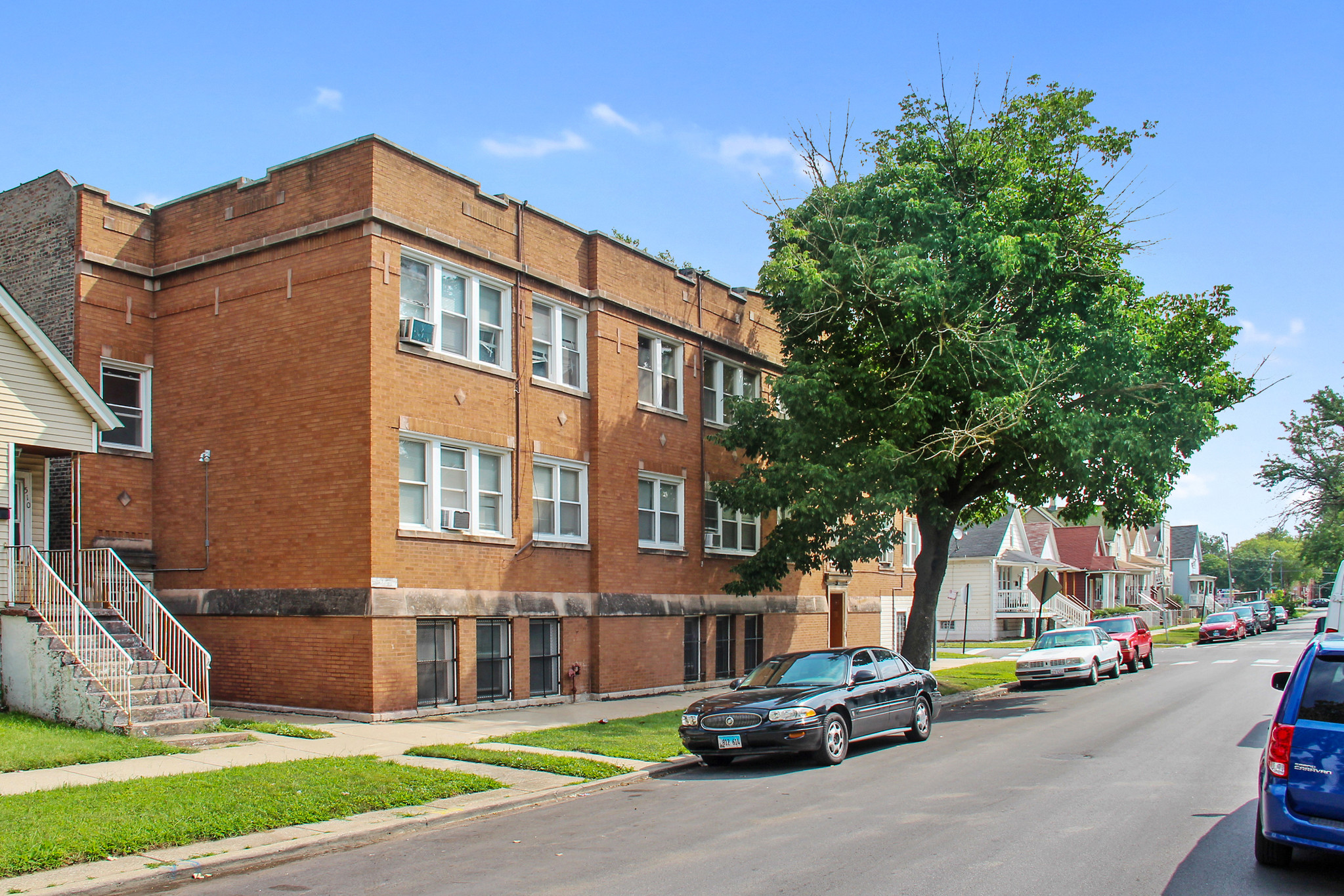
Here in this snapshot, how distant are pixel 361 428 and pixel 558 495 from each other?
4.69 m

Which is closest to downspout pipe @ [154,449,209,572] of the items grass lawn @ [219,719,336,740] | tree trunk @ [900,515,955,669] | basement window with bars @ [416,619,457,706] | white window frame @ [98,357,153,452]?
white window frame @ [98,357,153,452]

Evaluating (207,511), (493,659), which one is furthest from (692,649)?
(207,511)

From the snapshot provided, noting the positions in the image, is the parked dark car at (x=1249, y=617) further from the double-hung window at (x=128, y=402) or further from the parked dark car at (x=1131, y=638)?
the double-hung window at (x=128, y=402)

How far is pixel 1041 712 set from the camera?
64.6 ft

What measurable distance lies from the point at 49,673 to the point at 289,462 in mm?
4694

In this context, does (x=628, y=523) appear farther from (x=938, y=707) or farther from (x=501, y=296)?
(x=938, y=707)

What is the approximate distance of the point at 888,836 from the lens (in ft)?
29.0

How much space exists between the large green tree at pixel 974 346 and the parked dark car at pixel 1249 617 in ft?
137

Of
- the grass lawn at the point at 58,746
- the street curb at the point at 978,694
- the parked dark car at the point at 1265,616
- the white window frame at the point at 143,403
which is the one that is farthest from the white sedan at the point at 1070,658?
the parked dark car at the point at 1265,616

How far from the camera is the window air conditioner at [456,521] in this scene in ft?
59.1

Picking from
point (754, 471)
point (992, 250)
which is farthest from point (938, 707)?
point (992, 250)

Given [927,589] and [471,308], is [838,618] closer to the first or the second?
[927,589]

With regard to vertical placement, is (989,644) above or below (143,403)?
below

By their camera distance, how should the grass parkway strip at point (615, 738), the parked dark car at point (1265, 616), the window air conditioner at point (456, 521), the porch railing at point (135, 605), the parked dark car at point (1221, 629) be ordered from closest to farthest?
the grass parkway strip at point (615, 738) < the porch railing at point (135, 605) < the window air conditioner at point (456, 521) < the parked dark car at point (1221, 629) < the parked dark car at point (1265, 616)
